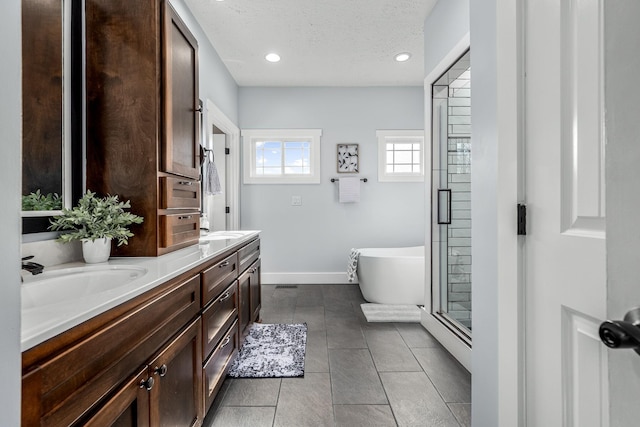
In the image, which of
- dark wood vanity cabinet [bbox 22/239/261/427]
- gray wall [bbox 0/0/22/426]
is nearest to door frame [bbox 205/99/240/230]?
dark wood vanity cabinet [bbox 22/239/261/427]

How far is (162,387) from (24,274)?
24.9 inches

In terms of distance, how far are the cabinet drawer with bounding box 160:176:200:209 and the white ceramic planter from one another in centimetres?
30

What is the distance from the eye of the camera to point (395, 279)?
3.52 meters

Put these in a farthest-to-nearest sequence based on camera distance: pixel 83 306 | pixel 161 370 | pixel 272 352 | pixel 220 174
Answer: pixel 220 174 → pixel 272 352 → pixel 161 370 → pixel 83 306

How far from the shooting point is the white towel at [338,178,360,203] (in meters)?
4.40

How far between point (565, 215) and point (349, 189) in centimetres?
358

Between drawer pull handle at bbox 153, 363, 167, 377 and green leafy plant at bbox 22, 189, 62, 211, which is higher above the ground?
green leafy plant at bbox 22, 189, 62, 211

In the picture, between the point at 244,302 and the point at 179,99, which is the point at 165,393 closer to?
the point at 244,302

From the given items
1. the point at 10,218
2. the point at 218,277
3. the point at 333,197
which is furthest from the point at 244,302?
the point at 333,197

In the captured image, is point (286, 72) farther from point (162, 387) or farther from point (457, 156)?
point (162, 387)

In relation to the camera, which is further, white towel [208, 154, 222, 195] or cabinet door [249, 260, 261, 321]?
white towel [208, 154, 222, 195]

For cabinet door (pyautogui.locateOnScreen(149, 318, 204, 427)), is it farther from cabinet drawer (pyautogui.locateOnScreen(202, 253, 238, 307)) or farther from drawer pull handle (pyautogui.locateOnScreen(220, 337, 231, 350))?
Answer: drawer pull handle (pyautogui.locateOnScreen(220, 337, 231, 350))

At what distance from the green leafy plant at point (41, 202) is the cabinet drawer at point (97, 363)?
70 centimetres

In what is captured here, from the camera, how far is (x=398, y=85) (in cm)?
444
